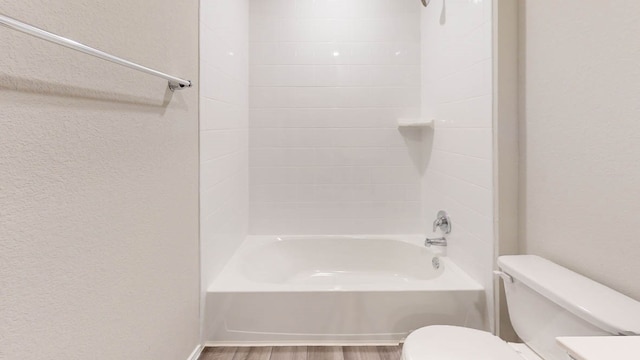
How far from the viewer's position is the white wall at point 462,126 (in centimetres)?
181

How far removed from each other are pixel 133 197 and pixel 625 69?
1.59 meters

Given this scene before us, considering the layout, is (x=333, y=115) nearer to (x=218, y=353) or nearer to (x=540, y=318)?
(x=218, y=353)

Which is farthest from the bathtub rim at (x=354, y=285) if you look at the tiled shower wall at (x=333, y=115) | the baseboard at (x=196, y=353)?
the tiled shower wall at (x=333, y=115)

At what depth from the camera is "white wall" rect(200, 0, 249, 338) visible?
75.0 inches

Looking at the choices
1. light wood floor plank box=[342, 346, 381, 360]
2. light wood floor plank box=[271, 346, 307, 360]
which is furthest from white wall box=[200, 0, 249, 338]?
light wood floor plank box=[342, 346, 381, 360]

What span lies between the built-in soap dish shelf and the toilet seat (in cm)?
157

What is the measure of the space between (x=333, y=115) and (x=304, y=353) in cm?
176

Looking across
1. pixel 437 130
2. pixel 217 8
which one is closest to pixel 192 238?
pixel 217 8

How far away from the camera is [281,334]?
6.38ft

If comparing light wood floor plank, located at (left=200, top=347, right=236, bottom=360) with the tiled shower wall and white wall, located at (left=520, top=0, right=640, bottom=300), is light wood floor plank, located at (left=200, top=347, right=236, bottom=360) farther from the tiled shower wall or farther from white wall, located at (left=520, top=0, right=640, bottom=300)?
white wall, located at (left=520, top=0, right=640, bottom=300)

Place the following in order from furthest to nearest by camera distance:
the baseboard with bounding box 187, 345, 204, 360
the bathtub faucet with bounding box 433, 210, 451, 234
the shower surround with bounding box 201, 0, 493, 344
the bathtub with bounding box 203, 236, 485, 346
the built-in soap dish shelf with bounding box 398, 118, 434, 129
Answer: the shower surround with bounding box 201, 0, 493, 344 < the built-in soap dish shelf with bounding box 398, 118, 434, 129 < the bathtub faucet with bounding box 433, 210, 451, 234 < the bathtub with bounding box 203, 236, 485, 346 < the baseboard with bounding box 187, 345, 204, 360

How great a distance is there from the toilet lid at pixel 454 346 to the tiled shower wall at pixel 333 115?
5.25ft

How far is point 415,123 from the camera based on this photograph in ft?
8.71

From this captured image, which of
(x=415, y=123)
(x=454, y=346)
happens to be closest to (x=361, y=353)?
(x=454, y=346)
